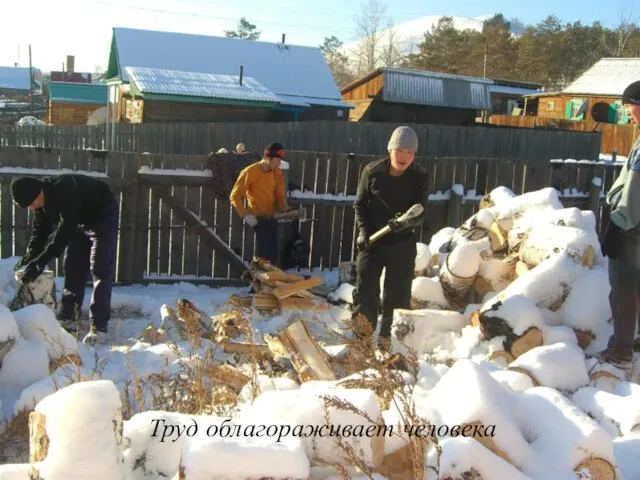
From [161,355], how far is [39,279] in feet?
4.68

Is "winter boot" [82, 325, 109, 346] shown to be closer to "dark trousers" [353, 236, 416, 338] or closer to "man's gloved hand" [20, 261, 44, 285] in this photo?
"man's gloved hand" [20, 261, 44, 285]

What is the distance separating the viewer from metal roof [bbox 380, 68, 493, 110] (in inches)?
1139

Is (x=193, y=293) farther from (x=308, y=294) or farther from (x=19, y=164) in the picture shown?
(x=19, y=164)

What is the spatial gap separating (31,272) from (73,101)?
102 ft

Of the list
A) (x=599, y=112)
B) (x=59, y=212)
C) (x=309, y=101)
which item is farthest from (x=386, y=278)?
(x=309, y=101)

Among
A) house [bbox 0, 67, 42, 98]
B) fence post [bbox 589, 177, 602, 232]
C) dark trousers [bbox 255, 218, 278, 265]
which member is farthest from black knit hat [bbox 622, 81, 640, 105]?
house [bbox 0, 67, 42, 98]

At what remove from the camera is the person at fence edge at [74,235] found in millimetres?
4934

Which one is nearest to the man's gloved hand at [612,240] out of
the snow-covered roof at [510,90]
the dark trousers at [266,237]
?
the dark trousers at [266,237]

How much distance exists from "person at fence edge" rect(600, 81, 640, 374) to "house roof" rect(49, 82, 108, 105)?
32.1 m

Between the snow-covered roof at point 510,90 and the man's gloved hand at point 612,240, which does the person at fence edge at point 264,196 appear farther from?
the snow-covered roof at point 510,90

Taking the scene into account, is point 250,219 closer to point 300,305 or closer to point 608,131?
point 300,305

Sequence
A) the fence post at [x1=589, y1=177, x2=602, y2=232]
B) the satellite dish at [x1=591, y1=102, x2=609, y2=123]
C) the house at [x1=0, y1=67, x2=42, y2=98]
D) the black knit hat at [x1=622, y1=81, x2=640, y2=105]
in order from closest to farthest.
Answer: the black knit hat at [x1=622, y1=81, x2=640, y2=105] → the satellite dish at [x1=591, y1=102, x2=609, y2=123] → the fence post at [x1=589, y1=177, x2=602, y2=232] → the house at [x1=0, y1=67, x2=42, y2=98]

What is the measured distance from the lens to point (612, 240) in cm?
405

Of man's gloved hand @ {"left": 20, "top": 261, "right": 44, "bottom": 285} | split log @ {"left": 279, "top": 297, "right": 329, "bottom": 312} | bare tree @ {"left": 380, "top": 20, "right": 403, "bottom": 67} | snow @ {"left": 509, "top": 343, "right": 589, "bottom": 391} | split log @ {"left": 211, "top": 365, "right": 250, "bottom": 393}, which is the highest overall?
bare tree @ {"left": 380, "top": 20, "right": 403, "bottom": 67}
